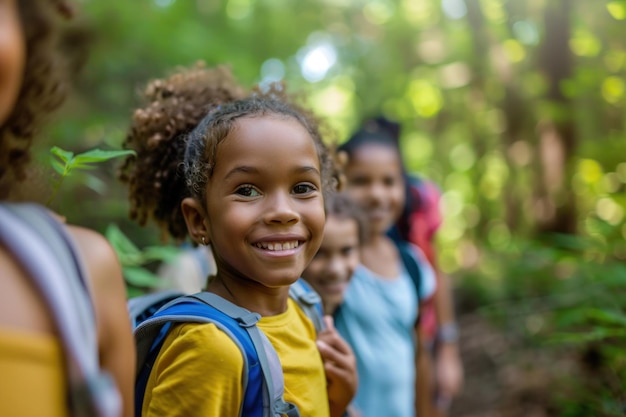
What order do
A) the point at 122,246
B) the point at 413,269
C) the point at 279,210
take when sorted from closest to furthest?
the point at 279,210 → the point at 122,246 → the point at 413,269

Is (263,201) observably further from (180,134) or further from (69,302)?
(69,302)

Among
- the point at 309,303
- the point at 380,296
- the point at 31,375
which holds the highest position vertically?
the point at 31,375

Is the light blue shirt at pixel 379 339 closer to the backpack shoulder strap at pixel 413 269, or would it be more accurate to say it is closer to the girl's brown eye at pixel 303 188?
the backpack shoulder strap at pixel 413 269

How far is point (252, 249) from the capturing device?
1641 mm

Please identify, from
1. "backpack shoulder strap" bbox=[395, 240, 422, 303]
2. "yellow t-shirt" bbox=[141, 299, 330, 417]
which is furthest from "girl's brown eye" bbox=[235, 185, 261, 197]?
"backpack shoulder strap" bbox=[395, 240, 422, 303]

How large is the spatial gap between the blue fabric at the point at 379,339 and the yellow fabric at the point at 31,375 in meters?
2.04

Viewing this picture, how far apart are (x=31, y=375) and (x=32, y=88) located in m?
0.61

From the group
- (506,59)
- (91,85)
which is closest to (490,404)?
(506,59)

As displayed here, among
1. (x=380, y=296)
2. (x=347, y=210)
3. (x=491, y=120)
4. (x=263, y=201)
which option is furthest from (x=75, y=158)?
(x=491, y=120)

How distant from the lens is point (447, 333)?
4340 mm

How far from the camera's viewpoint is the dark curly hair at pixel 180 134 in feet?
5.82

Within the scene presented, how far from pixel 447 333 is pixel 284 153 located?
308 centimetres

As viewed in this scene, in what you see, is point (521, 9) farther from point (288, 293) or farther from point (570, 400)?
point (288, 293)

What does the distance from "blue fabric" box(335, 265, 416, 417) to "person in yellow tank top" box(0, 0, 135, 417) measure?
185 cm
